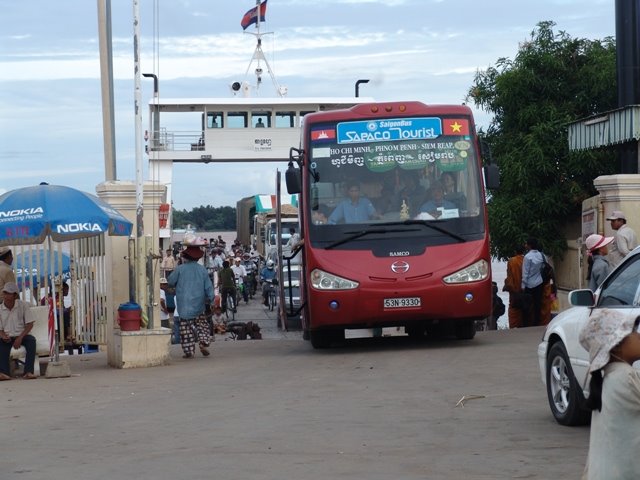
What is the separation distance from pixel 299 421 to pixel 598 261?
635cm

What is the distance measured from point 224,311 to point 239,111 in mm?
15477

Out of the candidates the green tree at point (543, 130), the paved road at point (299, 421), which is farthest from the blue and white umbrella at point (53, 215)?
the green tree at point (543, 130)

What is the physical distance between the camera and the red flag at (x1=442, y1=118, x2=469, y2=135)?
57.1ft

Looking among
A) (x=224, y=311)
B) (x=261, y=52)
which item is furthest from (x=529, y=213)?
(x=261, y=52)

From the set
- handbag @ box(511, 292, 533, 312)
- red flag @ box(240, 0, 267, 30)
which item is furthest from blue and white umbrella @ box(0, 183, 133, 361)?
red flag @ box(240, 0, 267, 30)

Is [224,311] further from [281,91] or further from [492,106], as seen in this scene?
[281,91]

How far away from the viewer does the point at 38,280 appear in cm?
1817

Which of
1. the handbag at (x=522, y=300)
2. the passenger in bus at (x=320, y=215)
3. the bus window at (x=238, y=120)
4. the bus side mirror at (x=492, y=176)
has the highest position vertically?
the bus window at (x=238, y=120)

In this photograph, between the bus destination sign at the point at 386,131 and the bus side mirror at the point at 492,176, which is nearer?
the bus side mirror at the point at 492,176

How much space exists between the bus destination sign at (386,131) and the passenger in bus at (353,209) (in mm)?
697

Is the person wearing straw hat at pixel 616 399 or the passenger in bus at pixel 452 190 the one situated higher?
the passenger in bus at pixel 452 190

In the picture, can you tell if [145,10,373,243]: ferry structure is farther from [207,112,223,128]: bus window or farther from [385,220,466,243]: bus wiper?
[385,220,466,243]: bus wiper

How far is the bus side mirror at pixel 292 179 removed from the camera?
55.0ft

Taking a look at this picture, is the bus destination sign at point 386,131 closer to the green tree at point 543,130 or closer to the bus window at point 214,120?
the green tree at point 543,130
